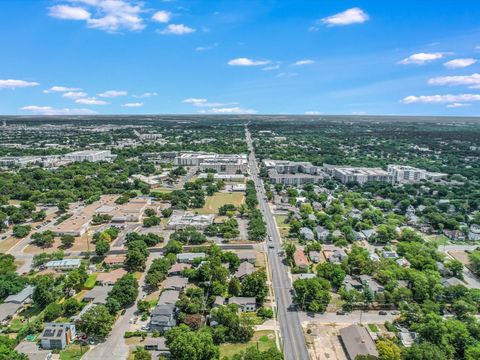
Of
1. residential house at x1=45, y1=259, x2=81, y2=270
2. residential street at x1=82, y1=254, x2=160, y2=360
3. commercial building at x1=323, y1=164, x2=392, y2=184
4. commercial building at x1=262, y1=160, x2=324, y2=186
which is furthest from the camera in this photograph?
commercial building at x1=262, y1=160, x2=324, y2=186

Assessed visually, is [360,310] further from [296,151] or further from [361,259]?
[296,151]

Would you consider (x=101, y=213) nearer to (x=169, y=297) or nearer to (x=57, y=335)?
(x=169, y=297)

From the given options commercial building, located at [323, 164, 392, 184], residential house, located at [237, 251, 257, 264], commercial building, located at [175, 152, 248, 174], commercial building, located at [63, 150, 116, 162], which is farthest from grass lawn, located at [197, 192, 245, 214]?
commercial building, located at [63, 150, 116, 162]

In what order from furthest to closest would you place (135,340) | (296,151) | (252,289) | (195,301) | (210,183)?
(296,151)
(210,183)
(252,289)
(195,301)
(135,340)

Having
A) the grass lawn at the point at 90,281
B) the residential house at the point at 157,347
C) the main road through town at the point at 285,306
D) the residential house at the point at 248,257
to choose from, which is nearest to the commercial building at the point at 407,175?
the main road through town at the point at 285,306

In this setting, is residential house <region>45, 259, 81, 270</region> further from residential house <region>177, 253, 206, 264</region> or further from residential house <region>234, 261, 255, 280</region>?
residential house <region>234, 261, 255, 280</region>

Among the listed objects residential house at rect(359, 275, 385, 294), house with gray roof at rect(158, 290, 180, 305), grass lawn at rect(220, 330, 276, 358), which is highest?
house with gray roof at rect(158, 290, 180, 305)

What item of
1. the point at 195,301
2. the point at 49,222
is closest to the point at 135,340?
the point at 195,301
